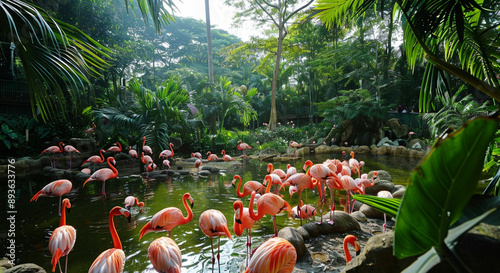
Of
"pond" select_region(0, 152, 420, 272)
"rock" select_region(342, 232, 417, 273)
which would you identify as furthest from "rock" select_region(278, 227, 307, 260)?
"rock" select_region(342, 232, 417, 273)

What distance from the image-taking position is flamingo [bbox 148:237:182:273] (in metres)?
1.94

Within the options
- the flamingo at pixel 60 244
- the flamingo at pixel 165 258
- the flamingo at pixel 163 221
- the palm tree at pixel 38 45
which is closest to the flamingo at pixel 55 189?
the flamingo at pixel 60 244

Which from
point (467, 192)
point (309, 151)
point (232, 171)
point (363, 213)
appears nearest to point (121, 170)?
point (232, 171)

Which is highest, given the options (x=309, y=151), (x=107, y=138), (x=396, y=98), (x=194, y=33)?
(x=194, y=33)

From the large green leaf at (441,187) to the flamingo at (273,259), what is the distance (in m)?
1.46

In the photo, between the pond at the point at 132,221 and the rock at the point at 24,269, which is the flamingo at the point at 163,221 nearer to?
the pond at the point at 132,221

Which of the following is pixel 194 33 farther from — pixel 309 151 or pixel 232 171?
pixel 232 171

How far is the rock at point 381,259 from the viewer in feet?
3.47

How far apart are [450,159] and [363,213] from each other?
385cm

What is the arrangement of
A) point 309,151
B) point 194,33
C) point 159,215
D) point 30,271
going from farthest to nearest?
1. point 194,33
2. point 309,151
3. point 159,215
4. point 30,271

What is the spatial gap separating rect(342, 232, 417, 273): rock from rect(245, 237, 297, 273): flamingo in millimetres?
685

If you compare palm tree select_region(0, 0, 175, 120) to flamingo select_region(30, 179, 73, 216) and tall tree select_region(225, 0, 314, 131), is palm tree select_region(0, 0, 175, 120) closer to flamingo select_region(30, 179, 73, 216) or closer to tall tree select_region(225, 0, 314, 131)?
flamingo select_region(30, 179, 73, 216)

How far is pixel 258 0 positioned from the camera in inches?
597

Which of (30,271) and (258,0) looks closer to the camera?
(30,271)
